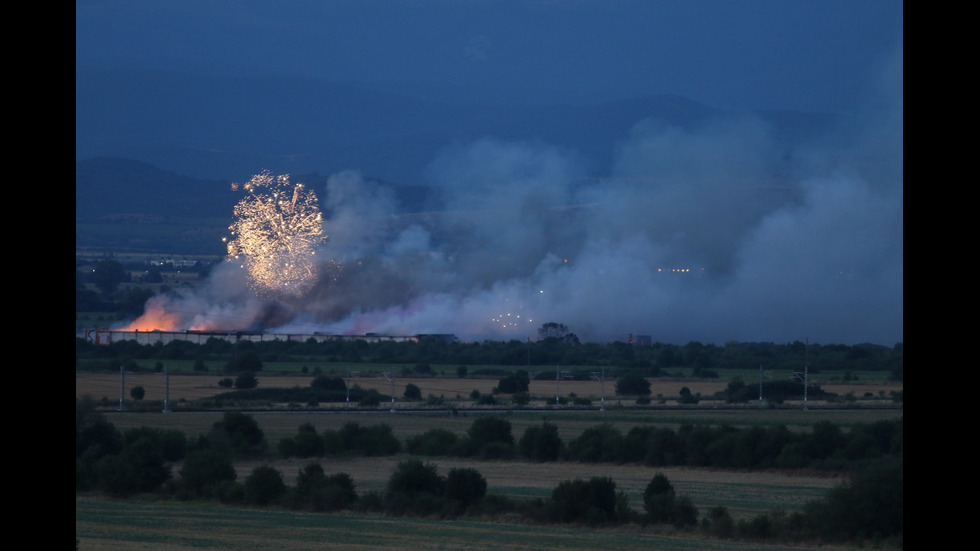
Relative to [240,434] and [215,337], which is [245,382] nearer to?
[240,434]

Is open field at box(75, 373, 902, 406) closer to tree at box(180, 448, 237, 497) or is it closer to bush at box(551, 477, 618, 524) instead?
tree at box(180, 448, 237, 497)

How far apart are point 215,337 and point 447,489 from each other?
283ft

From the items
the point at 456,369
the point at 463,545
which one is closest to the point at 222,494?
the point at 463,545

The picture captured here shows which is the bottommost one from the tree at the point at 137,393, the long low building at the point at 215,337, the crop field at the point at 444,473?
the crop field at the point at 444,473

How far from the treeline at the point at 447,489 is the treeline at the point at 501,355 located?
54.7m

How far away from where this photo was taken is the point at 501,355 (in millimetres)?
119000

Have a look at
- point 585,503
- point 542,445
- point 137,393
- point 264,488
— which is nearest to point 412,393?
point 137,393

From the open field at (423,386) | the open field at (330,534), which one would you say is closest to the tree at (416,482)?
the open field at (330,534)

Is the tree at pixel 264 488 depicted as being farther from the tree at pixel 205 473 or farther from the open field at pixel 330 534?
the open field at pixel 330 534

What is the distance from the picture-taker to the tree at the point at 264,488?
3456 cm
